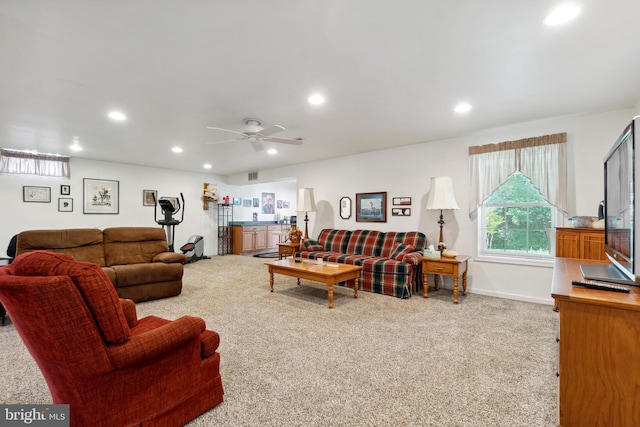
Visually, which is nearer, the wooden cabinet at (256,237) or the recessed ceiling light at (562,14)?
the recessed ceiling light at (562,14)

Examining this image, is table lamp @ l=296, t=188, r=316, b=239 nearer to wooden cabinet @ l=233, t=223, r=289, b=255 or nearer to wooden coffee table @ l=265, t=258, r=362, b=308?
wooden coffee table @ l=265, t=258, r=362, b=308

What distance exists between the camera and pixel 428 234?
15.8 feet

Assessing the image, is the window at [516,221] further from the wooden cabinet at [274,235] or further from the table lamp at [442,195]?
the wooden cabinet at [274,235]

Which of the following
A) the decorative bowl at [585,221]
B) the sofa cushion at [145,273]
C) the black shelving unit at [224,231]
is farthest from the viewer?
the black shelving unit at [224,231]

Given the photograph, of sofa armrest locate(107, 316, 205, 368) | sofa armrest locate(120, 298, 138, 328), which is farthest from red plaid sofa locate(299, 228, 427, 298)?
sofa armrest locate(120, 298, 138, 328)

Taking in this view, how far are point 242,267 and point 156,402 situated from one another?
5.02 metres

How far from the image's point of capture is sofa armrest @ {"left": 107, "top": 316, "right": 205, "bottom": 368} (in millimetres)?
1326

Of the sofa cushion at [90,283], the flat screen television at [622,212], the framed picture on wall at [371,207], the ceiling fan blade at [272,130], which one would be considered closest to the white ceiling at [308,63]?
the ceiling fan blade at [272,130]

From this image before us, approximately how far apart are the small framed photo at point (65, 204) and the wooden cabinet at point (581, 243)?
8216 mm

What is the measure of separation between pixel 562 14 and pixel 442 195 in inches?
105

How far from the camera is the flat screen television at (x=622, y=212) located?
1229 millimetres

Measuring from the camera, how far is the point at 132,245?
172 inches

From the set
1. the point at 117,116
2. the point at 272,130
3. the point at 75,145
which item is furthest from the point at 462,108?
the point at 75,145

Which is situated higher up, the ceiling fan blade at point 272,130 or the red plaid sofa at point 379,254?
the ceiling fan blade at point 272,130
